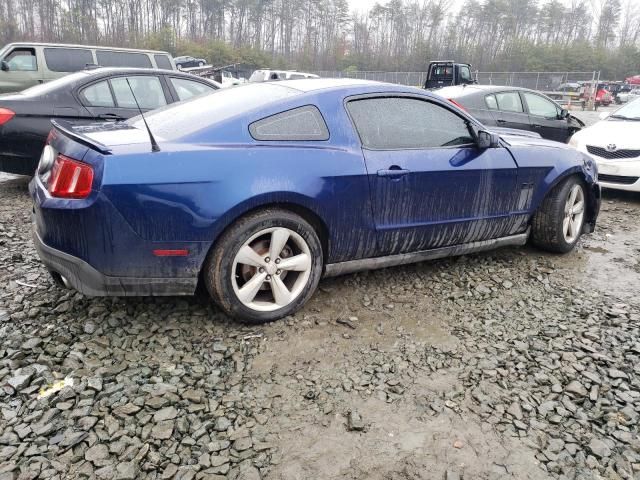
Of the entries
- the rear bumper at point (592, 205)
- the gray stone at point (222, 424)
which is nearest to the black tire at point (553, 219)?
the rear bumper at point (592, 205)

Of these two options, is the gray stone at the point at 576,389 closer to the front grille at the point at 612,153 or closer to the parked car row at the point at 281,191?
the parked car row at the point at 281,191

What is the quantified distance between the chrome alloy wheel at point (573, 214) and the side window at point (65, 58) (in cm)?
956

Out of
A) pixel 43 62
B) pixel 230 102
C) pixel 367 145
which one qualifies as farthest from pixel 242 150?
A: pixel 43 62

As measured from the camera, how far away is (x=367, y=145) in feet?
10.6

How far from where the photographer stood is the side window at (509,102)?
8.40m

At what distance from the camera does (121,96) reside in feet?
19.1

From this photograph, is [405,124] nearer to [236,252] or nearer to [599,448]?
[236,252]

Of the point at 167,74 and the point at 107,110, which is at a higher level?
the point at 167,74

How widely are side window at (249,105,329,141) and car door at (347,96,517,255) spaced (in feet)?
0.89

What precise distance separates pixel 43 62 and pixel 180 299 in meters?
9.19

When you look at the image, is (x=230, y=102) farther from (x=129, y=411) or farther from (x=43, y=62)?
(x=43, y=62)

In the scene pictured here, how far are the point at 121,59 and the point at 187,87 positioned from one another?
5080 mm

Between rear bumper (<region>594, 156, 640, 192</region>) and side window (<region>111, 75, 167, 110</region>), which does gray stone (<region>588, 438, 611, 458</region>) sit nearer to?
rear bumper (<region>594, 156, 640, 192</region>)

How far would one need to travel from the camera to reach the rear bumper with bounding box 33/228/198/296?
104 inches
